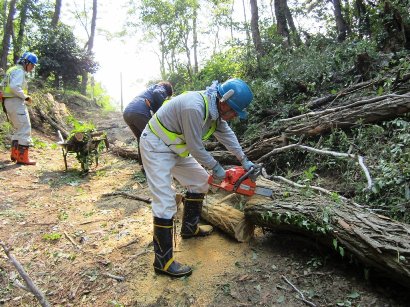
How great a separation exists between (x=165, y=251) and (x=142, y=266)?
432mm

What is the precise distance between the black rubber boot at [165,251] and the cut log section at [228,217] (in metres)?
0.69

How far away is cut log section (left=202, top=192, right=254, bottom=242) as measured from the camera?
3.49 metres

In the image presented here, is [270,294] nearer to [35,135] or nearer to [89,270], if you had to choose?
[89,270]

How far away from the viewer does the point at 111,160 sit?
7.95m

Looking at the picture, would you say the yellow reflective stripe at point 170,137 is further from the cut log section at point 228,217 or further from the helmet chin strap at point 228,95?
the cut log section at point 228,217

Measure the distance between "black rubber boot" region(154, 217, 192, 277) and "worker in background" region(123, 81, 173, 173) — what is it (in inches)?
111

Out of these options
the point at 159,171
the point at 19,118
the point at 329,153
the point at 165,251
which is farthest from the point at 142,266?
the point at 19,118

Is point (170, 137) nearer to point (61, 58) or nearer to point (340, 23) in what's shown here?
point (340, 23)

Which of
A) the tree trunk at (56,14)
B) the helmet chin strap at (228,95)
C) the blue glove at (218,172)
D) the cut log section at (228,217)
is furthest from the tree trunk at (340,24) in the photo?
the tree trunk at (56,14)

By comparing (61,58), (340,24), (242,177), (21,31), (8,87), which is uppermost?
(21,31)

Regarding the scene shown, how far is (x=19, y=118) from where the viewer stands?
664cm

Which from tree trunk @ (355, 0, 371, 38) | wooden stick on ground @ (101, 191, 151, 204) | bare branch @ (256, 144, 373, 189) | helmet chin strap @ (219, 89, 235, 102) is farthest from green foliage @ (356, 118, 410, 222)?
tree trunk @ (355, 0, 371, 38)

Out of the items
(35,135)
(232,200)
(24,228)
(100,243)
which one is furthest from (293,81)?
(35,135)

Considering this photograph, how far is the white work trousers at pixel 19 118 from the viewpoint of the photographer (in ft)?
21.6
